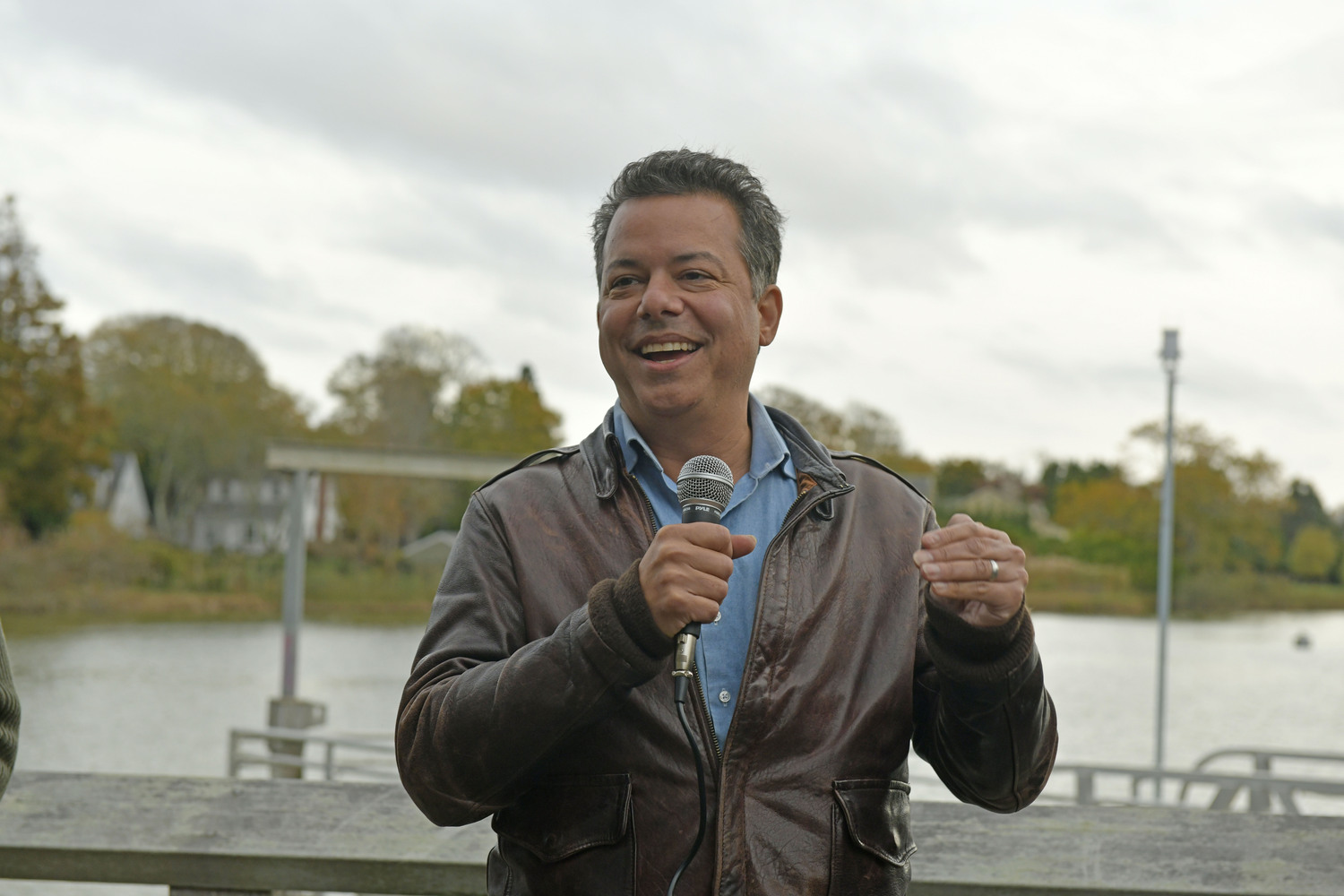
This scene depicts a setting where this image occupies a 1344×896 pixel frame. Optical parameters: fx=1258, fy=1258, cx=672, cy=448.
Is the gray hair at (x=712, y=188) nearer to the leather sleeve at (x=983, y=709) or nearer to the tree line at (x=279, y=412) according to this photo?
the leather sleeve at (x=983, y=709)

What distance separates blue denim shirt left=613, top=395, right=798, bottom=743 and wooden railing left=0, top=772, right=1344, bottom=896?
0.61m

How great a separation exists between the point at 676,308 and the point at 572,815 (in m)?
0.80

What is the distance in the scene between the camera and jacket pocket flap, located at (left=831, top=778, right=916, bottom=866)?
1.85m

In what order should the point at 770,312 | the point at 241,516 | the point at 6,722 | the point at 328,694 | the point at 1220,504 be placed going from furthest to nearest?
1. the point at 241,516
2. the point at 1220,504
3. the point at 328,694
4. the point at 770,312
5. the point at 6,722

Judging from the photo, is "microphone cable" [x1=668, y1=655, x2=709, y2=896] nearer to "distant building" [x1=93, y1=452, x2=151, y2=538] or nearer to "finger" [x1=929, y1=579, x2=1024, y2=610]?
"finger" [x1=929, y1=579, x2=1024, y2=610]

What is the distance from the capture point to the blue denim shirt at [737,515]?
1.93 metres

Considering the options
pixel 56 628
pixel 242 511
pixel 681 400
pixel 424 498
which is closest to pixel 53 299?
pixel 56 628

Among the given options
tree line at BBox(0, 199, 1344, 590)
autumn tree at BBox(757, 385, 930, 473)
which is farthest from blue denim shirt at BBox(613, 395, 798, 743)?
tree line at BBox(0, 199, 1344, 590)

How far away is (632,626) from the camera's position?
164 centimetres

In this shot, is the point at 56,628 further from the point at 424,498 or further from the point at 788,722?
the point at 788,722

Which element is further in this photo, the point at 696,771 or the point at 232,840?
the point at 232,840

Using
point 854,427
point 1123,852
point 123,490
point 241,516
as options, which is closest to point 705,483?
point 1123,852

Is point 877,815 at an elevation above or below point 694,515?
below

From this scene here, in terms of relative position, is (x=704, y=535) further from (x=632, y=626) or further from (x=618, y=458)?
(x=618, y=458)
